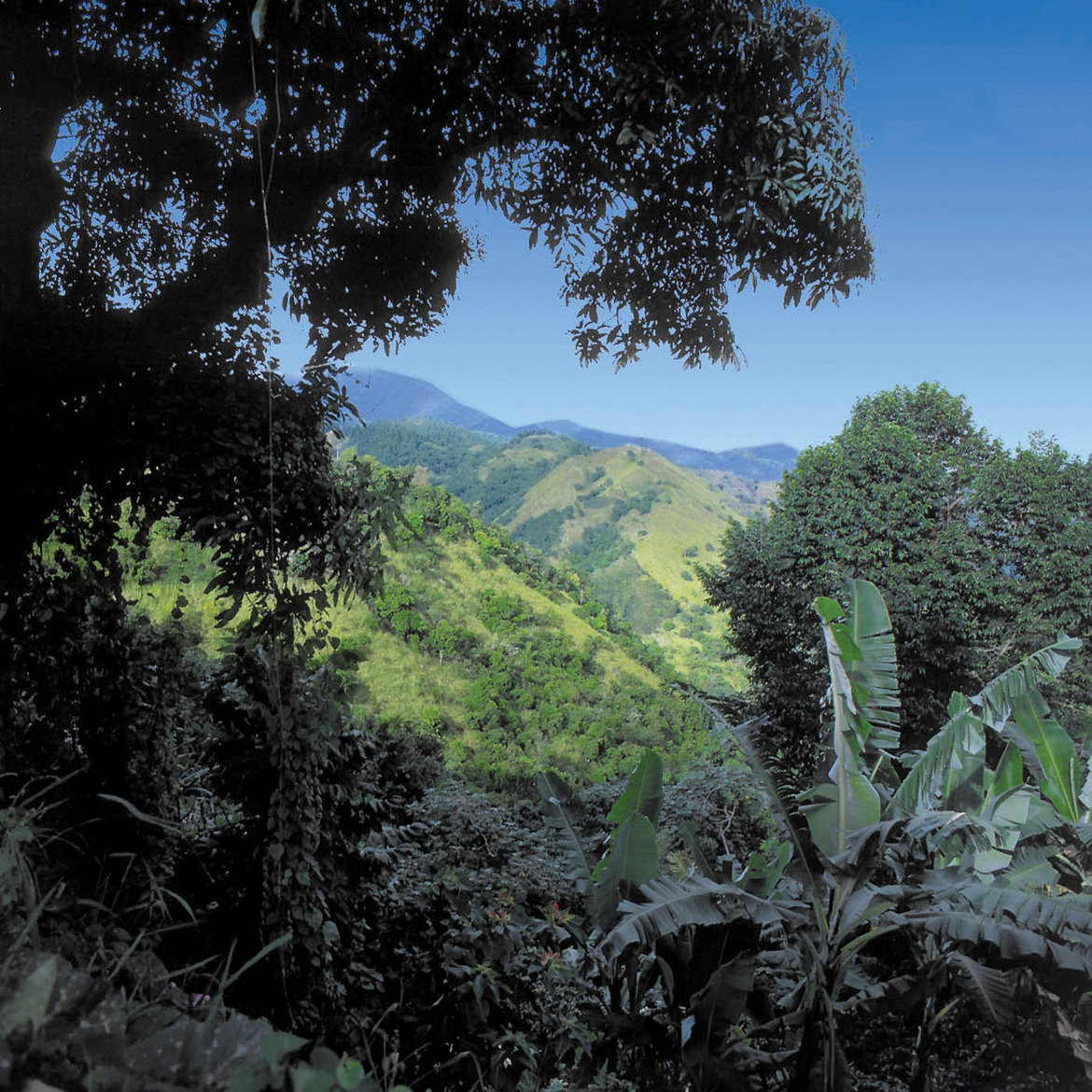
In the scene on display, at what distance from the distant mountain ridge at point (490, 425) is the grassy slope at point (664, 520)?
1.00ft

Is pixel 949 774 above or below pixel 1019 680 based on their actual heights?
below

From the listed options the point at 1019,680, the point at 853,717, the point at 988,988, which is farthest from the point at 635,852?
the point at 1019,680

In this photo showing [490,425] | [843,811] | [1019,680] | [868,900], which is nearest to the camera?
[868,900]

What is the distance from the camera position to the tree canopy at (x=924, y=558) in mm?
4883

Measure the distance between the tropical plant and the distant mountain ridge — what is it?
1.74m

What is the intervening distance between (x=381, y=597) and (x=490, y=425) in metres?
6.07

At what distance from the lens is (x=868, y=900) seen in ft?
5.60

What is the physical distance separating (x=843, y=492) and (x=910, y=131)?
272 cm

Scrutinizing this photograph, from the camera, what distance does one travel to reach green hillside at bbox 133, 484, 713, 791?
5422mm

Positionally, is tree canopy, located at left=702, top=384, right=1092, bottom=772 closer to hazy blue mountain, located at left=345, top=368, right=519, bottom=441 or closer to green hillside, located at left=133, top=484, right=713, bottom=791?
green hillside, located at left=133, top=484, right=713, bottom=791

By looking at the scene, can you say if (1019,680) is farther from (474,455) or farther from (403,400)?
(474,455)

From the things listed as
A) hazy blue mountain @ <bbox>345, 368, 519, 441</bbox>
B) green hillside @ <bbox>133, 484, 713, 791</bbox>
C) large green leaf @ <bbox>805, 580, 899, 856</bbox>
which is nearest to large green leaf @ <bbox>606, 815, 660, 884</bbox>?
large green leaf @ <bbox>805, 580, 899, 856</bbox>

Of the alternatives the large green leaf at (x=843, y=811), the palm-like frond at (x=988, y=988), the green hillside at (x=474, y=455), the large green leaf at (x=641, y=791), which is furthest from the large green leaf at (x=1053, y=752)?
the green hillside at (x=474, y=455)

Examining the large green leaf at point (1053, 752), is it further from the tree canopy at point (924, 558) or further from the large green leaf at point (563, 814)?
the tree canopy at point (924, 558)
